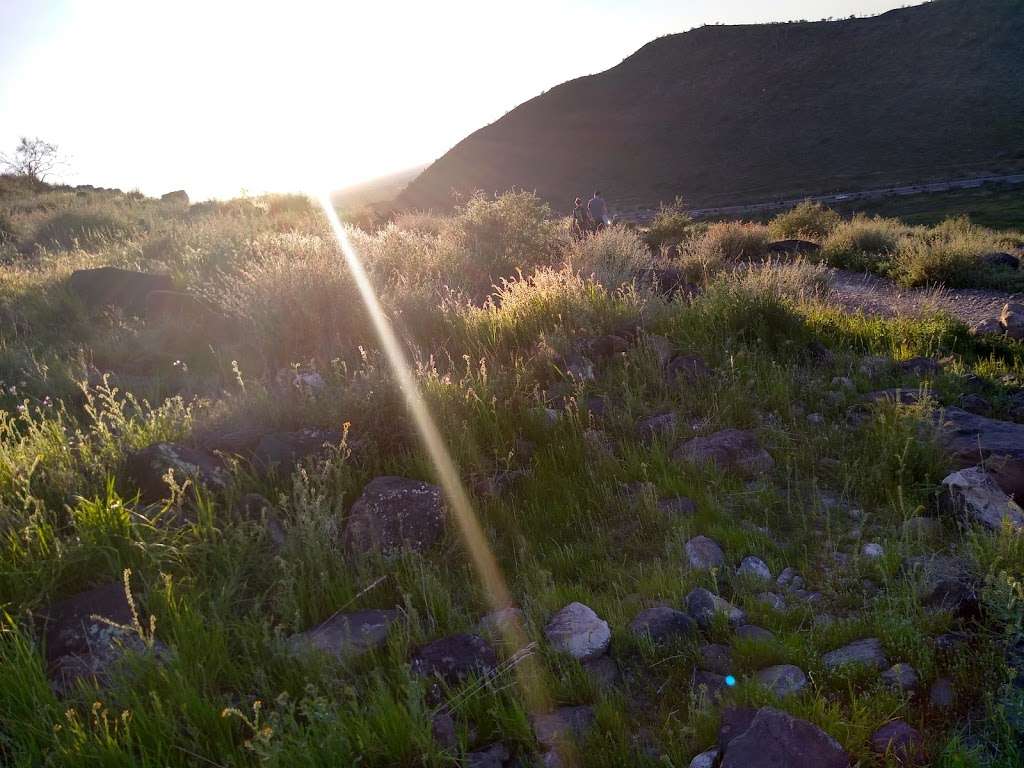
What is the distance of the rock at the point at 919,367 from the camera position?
5.22 metres

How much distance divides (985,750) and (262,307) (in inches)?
248

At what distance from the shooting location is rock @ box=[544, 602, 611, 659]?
2301mm

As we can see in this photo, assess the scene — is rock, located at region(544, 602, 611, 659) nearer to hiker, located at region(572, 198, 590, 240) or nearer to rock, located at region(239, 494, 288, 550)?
rock, located at region(239, 494, 288, 550)

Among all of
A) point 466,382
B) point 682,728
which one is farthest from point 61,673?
point 466,382

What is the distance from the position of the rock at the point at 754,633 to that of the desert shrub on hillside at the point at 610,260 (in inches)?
203

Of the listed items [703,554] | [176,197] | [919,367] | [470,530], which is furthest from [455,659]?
[176,197]

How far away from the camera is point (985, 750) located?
5.84 feet

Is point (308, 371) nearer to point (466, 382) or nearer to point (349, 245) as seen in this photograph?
point (466, 382)

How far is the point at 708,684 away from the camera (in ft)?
7.07

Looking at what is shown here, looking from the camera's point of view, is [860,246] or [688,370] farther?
[860,246]

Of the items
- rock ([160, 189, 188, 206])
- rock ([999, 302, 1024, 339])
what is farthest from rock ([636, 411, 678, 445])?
rock ([160, 189, 188, 206])

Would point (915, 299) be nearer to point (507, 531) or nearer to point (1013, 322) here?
point (1013, 322)

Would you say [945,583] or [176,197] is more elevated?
[176,197]

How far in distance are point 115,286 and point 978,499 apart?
→ 9484mm
